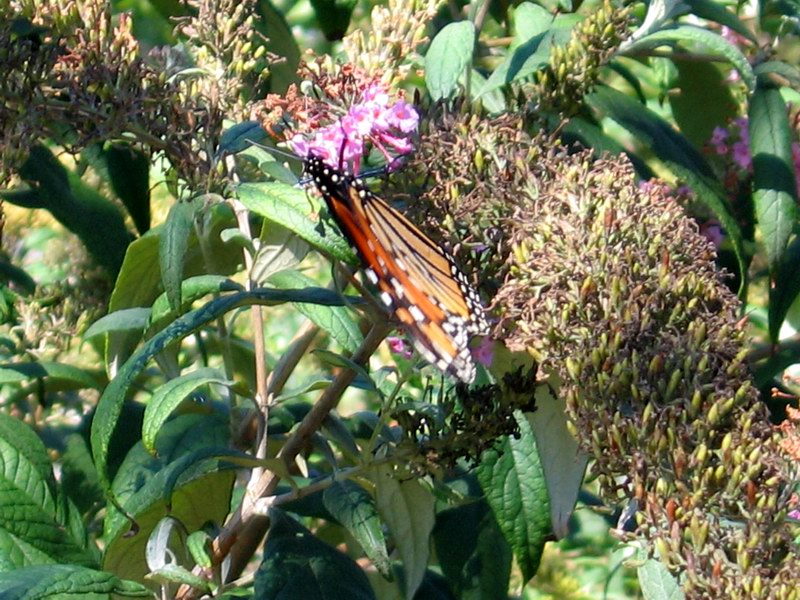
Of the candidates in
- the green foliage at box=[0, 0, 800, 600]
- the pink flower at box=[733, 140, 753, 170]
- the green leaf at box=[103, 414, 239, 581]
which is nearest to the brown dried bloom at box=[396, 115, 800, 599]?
the green foliage at box=[0, 0, 800, 600]

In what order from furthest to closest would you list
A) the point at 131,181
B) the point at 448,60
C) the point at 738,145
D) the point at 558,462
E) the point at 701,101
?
1. the point at 701,101
2. the point at 738,145
3. the point at 131,181
4. the point at 448,60
5. the point at 558,462

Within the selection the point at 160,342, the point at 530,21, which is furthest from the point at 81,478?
the point at 530,21

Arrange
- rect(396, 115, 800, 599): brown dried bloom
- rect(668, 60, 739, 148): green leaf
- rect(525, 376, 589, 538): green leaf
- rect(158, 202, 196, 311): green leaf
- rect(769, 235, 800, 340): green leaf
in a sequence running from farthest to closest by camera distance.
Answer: rect(668, 60, 739, 148): green leaf → rect(769, 235, 800, 340): green leaf → rect(525, 376, 589, 538): green leaf → rect(158, 202, 196, 311): green leaf → rect(396, 115, 800, 599): brown dried bloom

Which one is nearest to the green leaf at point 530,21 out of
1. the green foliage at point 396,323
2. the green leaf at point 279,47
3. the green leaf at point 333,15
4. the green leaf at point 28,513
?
Result: the green foliage at point 396,323

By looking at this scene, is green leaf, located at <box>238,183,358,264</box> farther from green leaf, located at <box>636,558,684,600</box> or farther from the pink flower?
the pink flower

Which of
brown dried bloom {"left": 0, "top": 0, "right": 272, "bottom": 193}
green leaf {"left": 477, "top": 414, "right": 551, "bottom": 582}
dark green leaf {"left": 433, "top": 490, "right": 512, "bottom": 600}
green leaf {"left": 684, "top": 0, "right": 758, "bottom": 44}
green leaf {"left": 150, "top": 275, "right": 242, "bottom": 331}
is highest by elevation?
brown dried bloom {"left": 0, "top": 0, "right": 272, "bottom": 193}

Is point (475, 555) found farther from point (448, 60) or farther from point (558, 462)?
point (448, 60)

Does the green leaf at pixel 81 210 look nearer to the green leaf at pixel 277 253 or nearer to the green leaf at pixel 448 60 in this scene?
the green leaf at pixel 277 253
